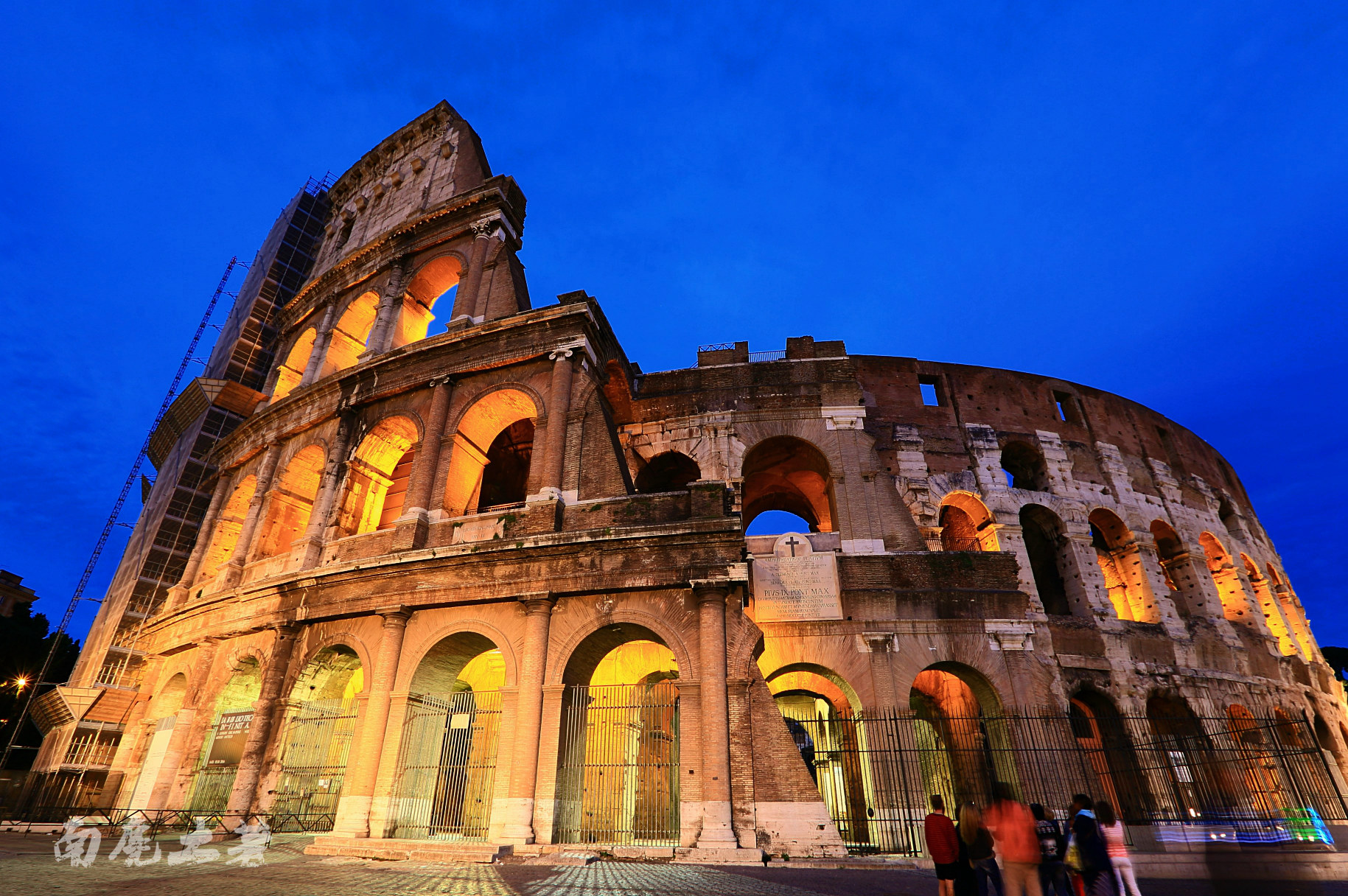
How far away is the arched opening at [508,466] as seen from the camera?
16750 millimetres

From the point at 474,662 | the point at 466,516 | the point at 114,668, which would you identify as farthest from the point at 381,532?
the point at 114,668

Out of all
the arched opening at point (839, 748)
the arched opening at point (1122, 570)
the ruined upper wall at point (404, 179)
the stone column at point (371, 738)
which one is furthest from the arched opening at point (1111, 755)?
the ruined upper wall at point (404, 179)

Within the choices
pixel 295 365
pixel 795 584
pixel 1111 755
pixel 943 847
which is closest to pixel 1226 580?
pixel 1111 755

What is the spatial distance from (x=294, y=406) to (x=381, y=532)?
5.18 metres

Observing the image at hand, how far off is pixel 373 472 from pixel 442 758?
6.15 m

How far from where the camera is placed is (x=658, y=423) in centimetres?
1541

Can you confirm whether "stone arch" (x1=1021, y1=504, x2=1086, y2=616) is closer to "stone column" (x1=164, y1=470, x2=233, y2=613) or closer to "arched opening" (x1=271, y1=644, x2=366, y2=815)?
"arched opening" (x1=271, y1=644, x2=366, y2=815)

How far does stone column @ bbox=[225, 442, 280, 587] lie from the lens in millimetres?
13711

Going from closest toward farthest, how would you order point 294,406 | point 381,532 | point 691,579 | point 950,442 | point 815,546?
1. point 691,579
2. point 381,532
3. point 815,546
4. point 294,406
5. point 950,442

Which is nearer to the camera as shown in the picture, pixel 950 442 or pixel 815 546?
pixel 815 546

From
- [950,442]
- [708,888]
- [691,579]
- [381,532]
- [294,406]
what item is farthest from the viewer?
[950,442]

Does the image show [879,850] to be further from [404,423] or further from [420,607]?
[404,423]

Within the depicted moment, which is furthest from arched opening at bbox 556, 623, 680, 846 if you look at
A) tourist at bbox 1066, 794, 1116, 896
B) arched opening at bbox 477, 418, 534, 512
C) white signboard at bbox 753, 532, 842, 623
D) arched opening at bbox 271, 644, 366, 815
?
arched opening at bbox 477, 418, 534, 512

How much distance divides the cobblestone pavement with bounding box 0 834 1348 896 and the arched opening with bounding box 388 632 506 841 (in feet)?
4.94
